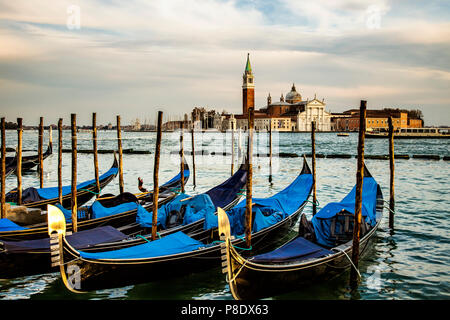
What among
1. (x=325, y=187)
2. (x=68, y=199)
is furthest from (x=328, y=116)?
(x=68, y=199)

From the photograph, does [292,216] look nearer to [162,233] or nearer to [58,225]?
[162,233]

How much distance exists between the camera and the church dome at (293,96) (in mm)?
95869

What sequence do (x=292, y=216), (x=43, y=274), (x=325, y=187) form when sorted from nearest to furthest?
(x=43, y=274), (x=292, y=216), (x=325, y=187)

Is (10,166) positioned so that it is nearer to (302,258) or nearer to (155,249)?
(155,249)

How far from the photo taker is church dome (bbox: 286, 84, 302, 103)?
95869 millimetres

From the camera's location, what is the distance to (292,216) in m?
6.80

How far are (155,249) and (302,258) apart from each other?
166 centimetres

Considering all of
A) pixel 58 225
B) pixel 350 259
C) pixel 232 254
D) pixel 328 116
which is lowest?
pixel 350 259

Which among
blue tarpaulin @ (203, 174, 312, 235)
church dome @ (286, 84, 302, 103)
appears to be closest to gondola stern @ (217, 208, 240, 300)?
blue tarpaulin @ (203, 174, 312, 235)

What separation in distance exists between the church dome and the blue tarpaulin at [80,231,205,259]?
305 feet

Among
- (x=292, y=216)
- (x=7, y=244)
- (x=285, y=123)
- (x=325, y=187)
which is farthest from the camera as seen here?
(x=285, y=123)

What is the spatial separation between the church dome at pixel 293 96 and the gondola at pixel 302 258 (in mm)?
91669

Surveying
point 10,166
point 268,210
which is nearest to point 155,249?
point 268,210
